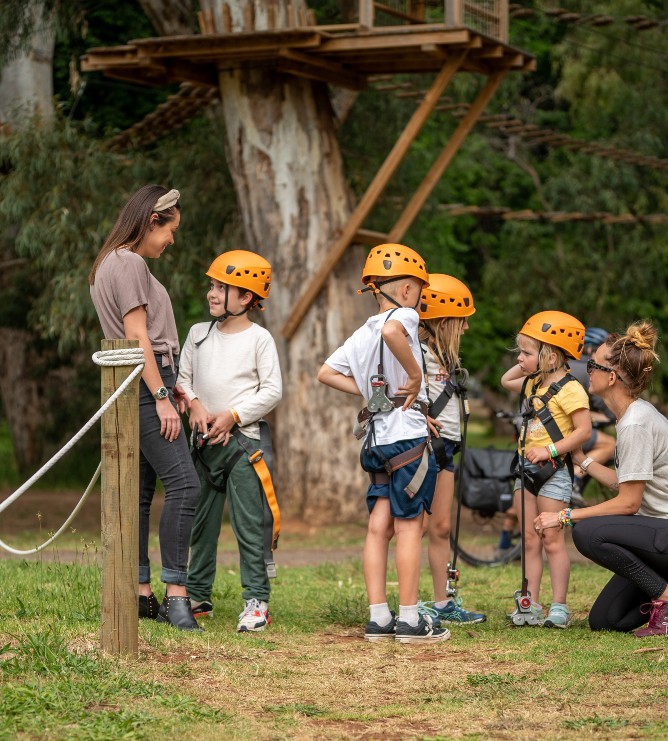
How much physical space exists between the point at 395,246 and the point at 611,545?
180 centimetres

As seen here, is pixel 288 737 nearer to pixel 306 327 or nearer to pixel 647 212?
pixel 306 327

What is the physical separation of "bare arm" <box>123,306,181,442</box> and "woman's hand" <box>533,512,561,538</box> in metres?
1.90

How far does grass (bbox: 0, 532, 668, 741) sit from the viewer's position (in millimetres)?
4887

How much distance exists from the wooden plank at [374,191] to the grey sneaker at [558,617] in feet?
21.3

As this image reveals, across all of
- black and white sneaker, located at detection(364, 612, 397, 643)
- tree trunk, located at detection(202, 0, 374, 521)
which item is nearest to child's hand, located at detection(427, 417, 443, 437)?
black and white sneaker, located at detection(364, 612, 397, 643)

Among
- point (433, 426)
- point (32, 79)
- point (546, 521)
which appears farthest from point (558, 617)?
point (32, 79)

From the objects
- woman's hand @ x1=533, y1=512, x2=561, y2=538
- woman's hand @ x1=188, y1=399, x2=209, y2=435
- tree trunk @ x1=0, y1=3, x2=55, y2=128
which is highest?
tree trunk @ x1=0, y1=3, x2=55, y2=128

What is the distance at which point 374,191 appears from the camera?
1302cm

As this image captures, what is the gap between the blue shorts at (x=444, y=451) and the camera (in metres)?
7.31

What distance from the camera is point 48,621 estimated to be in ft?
21.0

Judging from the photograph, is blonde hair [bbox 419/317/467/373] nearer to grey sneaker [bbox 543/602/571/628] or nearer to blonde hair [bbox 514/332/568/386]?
blonde hair [bbox 514/332/568/386]

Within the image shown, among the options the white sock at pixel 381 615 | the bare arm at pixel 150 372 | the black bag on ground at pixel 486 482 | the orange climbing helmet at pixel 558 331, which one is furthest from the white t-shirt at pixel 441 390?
the black bag on ground at pixel 486 482

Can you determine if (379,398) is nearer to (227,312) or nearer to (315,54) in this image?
(227,312)

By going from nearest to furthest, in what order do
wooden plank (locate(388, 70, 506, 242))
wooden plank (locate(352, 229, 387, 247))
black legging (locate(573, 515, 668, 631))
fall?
1. black legging (locate(573, 515, 668, 631))
2. wooden plank (locate(388, 70, 506, 242))
3. wooden plank (locate(352, 229, 387, 247))
